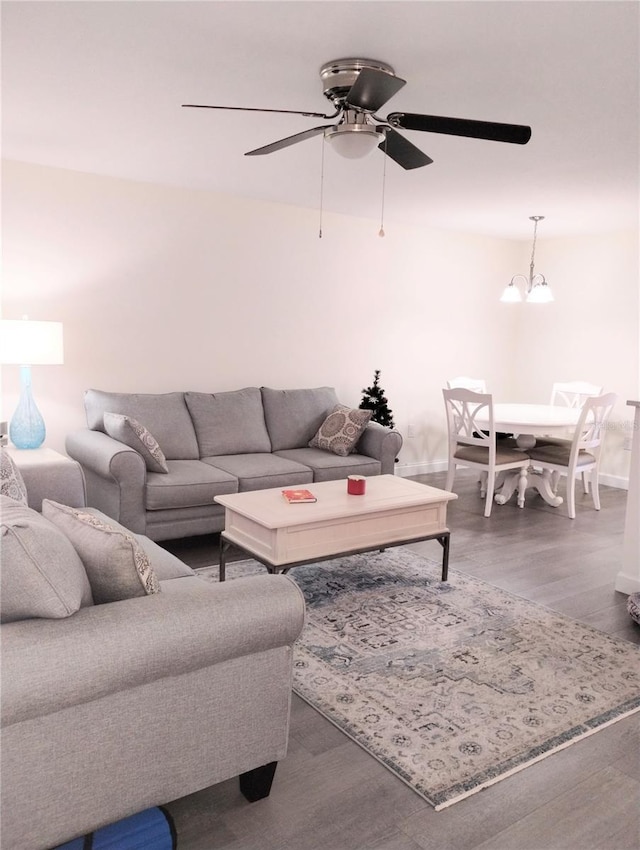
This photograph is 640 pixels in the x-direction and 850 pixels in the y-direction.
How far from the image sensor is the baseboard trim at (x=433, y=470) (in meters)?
6.44

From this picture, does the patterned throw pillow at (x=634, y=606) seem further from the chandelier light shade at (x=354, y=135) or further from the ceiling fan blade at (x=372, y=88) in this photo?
the ceiling fan blade at (x=372, y=88)

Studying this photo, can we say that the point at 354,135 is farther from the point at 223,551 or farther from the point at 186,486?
the point at 186,486

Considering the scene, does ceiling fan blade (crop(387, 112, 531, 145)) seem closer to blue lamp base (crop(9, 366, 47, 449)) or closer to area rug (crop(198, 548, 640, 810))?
area rug (crop(198, 548, 640, 810))

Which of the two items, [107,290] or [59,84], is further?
[107,290]

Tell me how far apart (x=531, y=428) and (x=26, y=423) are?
356cm

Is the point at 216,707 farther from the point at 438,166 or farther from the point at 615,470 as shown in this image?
the point at 615,470

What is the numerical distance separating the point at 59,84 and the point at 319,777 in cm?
290

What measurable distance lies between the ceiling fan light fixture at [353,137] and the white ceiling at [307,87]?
0.81 feet

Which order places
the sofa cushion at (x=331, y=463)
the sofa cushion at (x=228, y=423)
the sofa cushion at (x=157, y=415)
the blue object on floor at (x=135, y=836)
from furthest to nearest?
the sofa cushion at (x=228, y=423), the sofa cushion at (x=331, y=463), the sofa cushion at (x=157, y=415), the blue object on floor at (x=135, y=836)


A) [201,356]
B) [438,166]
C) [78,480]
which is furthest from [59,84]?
[201,356]

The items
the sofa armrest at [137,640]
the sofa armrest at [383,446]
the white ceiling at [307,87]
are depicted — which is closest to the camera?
the sofa armrest at [137,640]

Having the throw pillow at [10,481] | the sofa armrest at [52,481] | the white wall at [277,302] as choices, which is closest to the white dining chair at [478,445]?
the white wall at [277,302]

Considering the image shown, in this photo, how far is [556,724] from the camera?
245 centimetres

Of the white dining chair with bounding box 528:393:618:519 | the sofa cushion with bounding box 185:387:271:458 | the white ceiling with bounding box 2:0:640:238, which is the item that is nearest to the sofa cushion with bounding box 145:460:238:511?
the sofa cushion with bounding box 185:387:271:458
